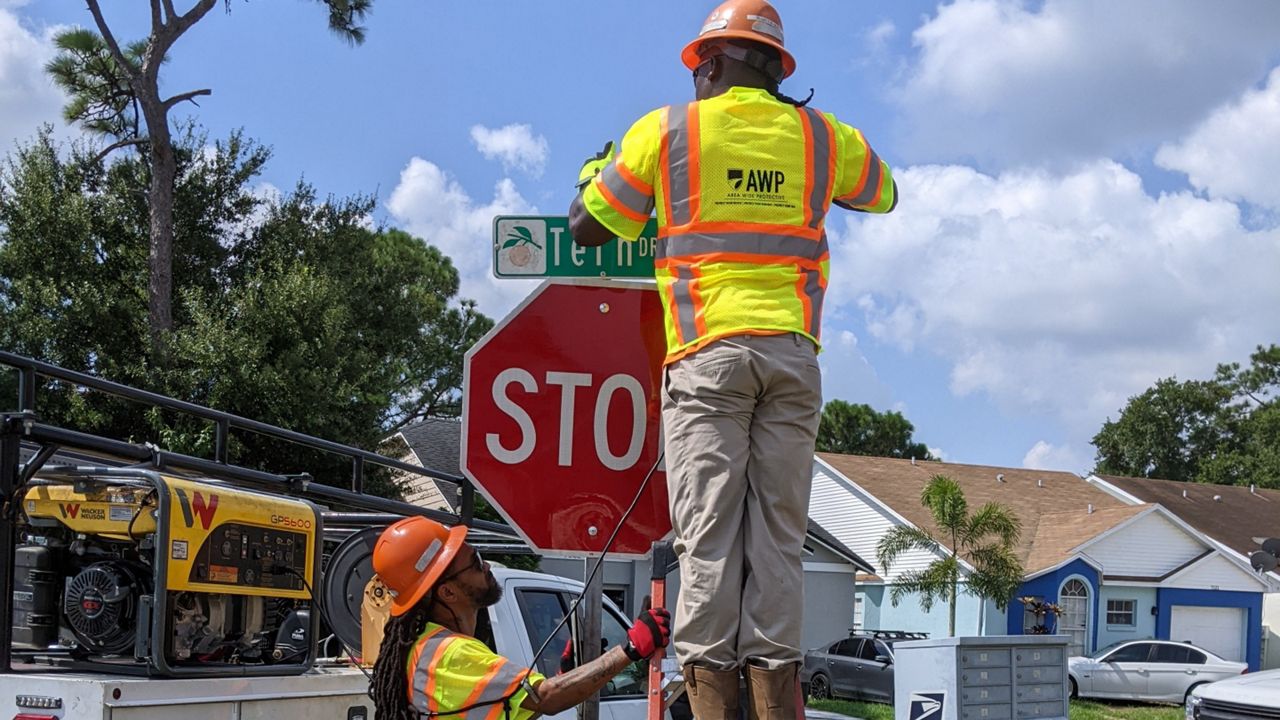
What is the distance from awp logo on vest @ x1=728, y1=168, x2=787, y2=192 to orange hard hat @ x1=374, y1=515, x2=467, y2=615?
138 centimetres

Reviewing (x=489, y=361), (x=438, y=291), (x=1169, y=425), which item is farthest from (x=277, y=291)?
(x=1169, y=425)

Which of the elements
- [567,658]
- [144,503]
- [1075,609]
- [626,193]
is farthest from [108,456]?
[1075,609]

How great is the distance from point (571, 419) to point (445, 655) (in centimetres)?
77

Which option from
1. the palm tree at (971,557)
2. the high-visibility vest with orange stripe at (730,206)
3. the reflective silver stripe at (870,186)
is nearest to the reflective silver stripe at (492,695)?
the high-visibility vest with orange stripe at (730,206)

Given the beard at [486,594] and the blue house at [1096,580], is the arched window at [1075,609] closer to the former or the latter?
the blue house at [1096,580]

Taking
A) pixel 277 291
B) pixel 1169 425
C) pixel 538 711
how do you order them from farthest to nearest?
pixel 1169 425, pixel 277 291, pixel 538 711

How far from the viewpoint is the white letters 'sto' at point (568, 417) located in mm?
3811

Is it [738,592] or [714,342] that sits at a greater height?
[714,342]

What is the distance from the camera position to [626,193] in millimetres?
3477

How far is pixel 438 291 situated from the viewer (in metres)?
37.3

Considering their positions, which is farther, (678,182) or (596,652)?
(596,652)

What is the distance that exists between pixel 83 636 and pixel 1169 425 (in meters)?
70.5

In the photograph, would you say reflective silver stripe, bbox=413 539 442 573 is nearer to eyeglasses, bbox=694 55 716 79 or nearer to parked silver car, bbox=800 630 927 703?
eyeglasses, bbox=694 55 716 79

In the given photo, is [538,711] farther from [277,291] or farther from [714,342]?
[277,291]
